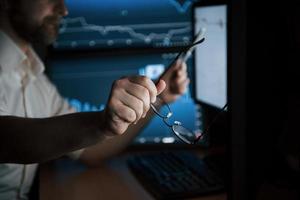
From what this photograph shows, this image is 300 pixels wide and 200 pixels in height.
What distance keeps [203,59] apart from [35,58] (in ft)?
1.48

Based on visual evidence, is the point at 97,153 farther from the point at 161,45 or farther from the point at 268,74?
the point at 268,74

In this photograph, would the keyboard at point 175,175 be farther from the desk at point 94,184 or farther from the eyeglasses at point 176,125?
the eyeglasses at point 176,125

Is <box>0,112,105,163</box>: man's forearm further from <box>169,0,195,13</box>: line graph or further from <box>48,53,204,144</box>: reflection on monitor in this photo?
<box>169,0,195,13</box>: line graph

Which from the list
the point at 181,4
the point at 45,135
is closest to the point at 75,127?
the point at 45,135

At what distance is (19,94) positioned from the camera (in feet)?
4.28

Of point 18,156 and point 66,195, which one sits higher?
point 18,156

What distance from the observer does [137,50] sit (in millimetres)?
1478

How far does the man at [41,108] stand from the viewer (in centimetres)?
81

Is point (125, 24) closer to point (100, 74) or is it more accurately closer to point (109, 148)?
point (100, 74)

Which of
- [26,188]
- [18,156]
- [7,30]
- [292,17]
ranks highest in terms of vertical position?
[292,17]

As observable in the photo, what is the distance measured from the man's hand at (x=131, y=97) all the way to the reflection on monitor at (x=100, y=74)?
675 mm

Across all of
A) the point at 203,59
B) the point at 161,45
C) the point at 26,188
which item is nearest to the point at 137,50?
the point at 161,45

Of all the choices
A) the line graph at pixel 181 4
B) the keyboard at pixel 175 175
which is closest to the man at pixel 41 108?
the keyboard at pixel 175 175

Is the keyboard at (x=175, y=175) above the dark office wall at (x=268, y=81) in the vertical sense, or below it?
Answer: below
